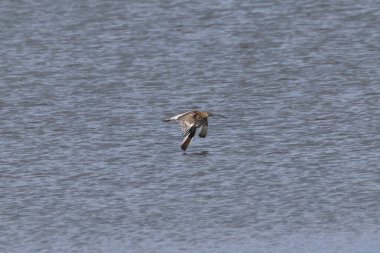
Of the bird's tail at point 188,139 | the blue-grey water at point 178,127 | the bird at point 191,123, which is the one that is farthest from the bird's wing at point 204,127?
the blue-grey water at point 178,127

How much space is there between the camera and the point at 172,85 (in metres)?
19.7

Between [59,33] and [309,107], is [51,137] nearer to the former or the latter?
[309,107]

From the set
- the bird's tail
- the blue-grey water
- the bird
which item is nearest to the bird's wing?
the bird

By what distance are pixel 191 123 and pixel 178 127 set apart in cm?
137

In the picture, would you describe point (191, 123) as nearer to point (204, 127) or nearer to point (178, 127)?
point (204, 127)

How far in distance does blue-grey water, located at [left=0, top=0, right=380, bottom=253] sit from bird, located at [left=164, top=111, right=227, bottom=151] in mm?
210

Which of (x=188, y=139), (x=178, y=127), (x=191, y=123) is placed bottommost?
(x=178, y=127)

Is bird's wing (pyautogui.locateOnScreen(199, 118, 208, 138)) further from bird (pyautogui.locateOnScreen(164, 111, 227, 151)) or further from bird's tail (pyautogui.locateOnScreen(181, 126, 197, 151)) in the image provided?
bird's tail (pyautogui.locateOnScreen(181, 126, 197, 151))

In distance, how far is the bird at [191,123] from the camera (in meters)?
16.0

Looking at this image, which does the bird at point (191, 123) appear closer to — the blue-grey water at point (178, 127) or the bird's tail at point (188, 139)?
the bird's tail at point (188, 139)

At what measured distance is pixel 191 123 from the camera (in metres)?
16.0

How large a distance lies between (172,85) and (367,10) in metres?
6.40

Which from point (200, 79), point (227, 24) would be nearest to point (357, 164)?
point (200, 79)

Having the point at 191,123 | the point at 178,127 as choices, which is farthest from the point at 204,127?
the point at 178,127
